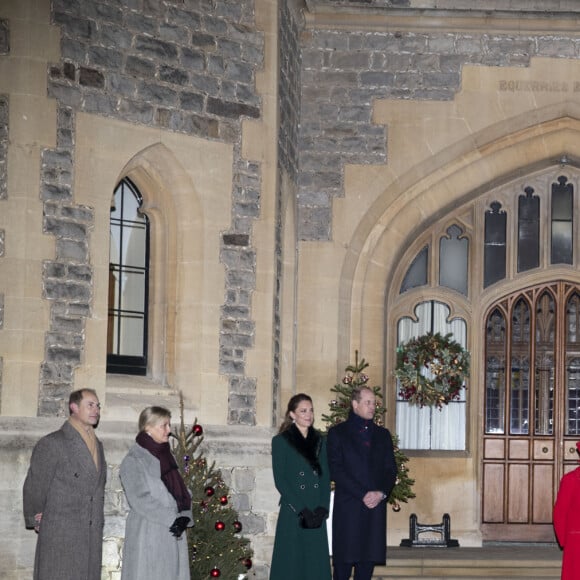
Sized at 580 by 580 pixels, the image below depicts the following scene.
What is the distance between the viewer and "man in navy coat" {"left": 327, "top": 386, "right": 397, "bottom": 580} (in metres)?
9.91

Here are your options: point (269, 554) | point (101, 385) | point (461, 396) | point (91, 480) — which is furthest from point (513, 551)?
point (91, 480)

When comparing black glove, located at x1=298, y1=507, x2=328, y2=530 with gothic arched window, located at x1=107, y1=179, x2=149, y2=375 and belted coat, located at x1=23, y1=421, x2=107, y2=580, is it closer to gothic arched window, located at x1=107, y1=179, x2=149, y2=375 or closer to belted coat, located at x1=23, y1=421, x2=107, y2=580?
belted coat, located at x1=23, y1=421, x2=107, y2=580

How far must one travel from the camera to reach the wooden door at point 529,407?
1427cm

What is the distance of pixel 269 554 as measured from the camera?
39.0ft

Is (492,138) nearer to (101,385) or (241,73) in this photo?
(241,73)

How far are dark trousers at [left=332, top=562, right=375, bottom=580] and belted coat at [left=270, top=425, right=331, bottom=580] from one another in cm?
24

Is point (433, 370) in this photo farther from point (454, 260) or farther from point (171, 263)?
point (171, 263)

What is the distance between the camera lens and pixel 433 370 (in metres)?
14.1

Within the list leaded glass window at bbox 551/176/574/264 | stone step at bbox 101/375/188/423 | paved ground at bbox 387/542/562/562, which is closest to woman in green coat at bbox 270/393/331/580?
stone step at bbox 101/375/188/423

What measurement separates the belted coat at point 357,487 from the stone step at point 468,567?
7.20ft

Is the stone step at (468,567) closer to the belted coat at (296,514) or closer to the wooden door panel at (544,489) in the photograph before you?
the wooden door panel at (544,489)

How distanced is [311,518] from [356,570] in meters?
Answer: 0.72

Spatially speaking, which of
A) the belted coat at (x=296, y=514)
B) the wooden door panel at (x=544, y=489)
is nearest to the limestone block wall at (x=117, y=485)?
the belted coat at (x=296, y=514)

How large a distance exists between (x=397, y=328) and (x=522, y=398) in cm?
141
